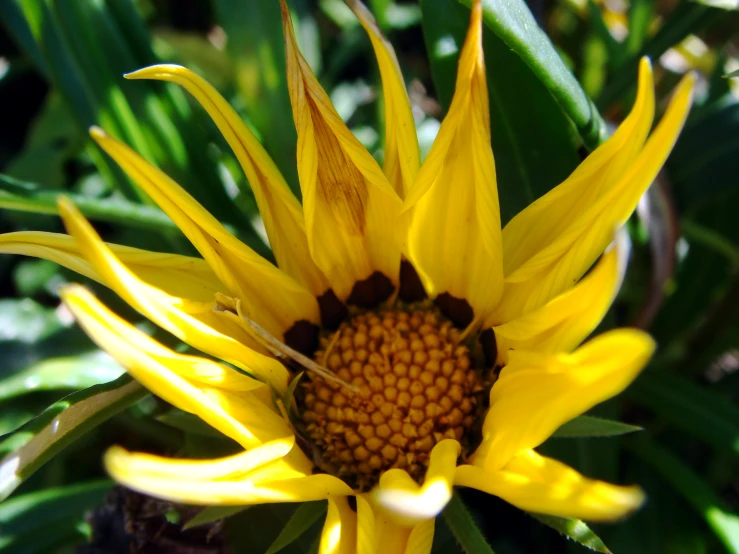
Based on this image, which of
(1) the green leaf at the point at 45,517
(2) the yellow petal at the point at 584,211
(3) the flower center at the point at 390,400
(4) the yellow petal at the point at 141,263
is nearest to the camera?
(2) the yellow petal at the point at 584,211

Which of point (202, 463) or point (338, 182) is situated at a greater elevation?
point (338, 182)

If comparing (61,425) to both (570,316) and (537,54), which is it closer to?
(570,316)

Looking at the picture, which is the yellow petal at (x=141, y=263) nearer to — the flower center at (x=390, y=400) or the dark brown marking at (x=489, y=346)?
the flower center at (x=390, y=400)

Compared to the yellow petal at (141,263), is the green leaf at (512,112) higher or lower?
higher

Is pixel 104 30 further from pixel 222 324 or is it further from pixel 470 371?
pixel 470 371

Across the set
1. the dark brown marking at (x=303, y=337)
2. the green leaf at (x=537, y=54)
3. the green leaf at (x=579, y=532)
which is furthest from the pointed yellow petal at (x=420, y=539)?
the green leaf at (x=537, y=54)

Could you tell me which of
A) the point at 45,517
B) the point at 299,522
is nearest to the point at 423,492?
the point at 299,522
